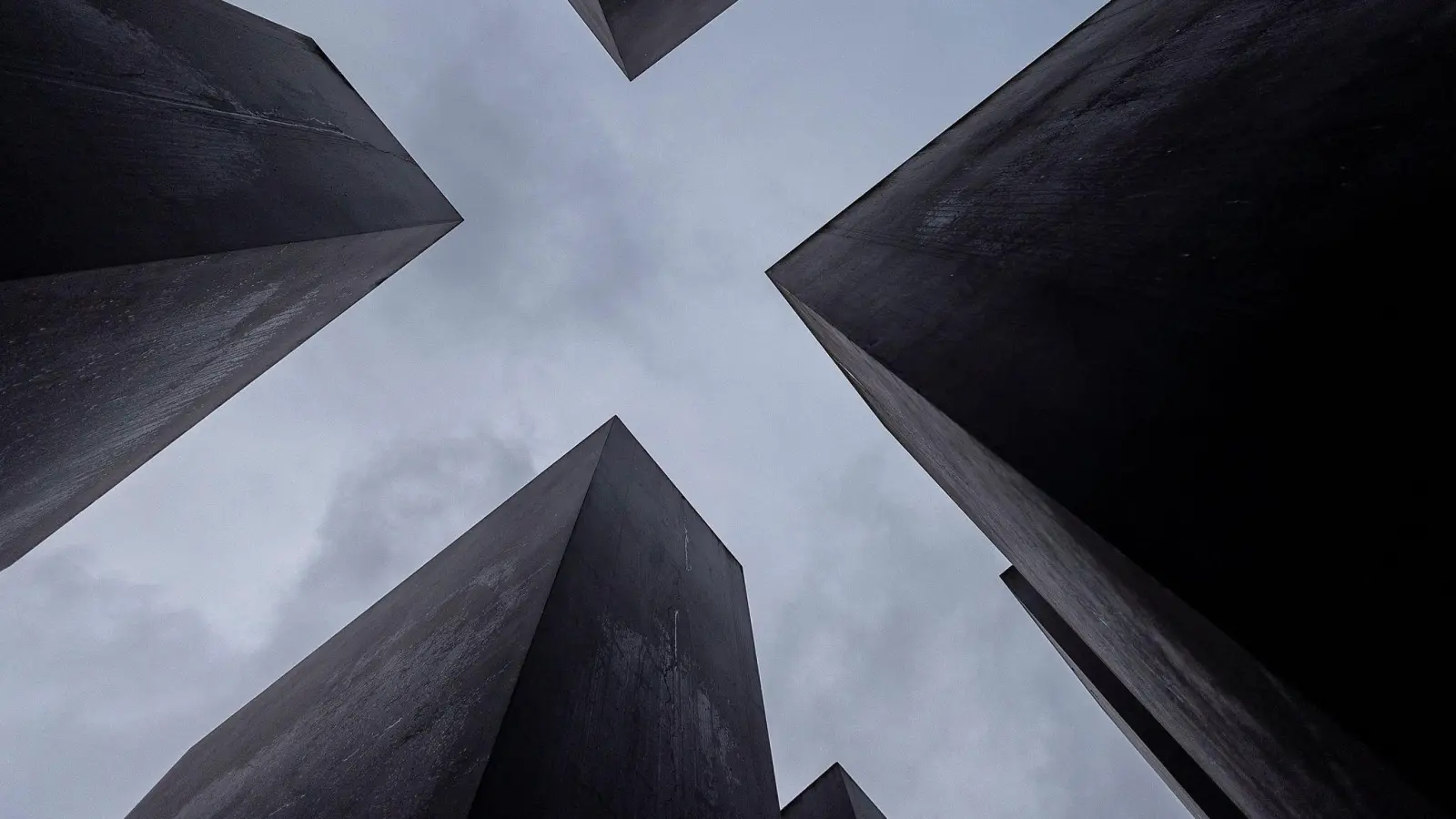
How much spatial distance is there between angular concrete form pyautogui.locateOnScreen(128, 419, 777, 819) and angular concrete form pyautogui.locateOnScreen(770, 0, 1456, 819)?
8.81 feet

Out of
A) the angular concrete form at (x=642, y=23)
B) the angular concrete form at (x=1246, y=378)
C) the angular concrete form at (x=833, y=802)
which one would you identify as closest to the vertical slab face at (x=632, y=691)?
the angular concrete form at (x=833, y=802)

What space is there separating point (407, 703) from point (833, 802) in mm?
7305

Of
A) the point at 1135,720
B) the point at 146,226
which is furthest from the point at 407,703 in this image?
the point at 1135,720

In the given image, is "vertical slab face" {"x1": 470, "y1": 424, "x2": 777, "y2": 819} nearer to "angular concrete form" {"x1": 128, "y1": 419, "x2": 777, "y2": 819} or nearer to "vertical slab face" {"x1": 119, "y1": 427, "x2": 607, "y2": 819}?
"angular concrete form" {"x1": 128, "y1": 419, "x2": 777, "y2": 819}

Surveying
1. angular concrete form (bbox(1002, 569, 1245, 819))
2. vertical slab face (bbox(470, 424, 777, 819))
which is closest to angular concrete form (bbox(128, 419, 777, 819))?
vertical slab face (bbox(470, 424, 777, 819))

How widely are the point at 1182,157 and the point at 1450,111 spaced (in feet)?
2.83

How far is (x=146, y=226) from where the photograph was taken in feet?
9.91

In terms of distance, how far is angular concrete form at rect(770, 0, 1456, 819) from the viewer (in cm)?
161

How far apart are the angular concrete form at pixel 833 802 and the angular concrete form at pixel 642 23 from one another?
11.2m

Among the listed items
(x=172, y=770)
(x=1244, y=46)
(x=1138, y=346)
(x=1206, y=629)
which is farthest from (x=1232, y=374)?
(x=172, y=770)

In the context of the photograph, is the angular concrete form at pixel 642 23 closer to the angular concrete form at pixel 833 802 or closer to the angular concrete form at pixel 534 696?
the angular concrete form at pixel 534 696

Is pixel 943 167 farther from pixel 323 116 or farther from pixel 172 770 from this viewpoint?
pixel 172 770

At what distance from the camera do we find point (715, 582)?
905cm

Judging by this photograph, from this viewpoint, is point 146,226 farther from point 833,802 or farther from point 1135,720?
point 833,802
